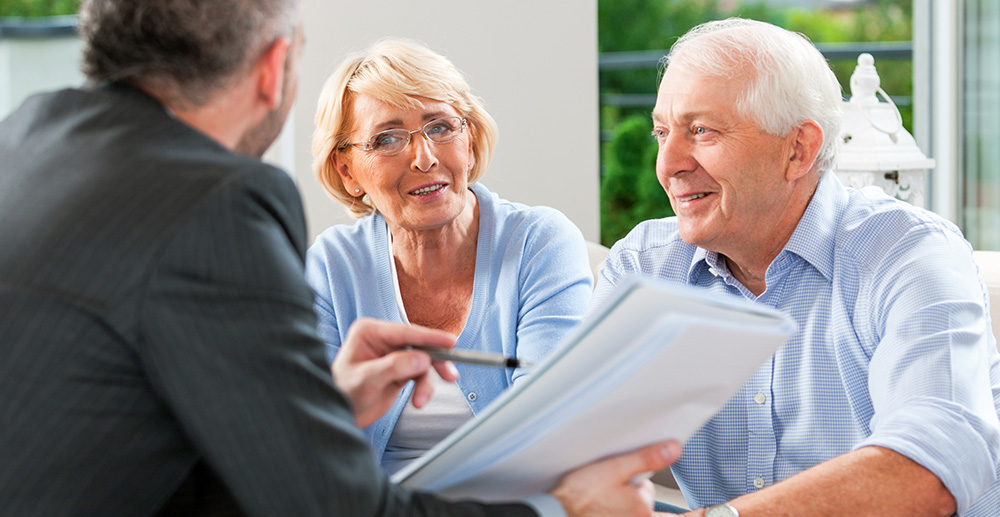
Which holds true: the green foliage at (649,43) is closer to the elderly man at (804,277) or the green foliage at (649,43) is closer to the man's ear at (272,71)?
the elderly man at (804,277)

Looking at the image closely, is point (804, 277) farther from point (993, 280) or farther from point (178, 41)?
point (178, 41)

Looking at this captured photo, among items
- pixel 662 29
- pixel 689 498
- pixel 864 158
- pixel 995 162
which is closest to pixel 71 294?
pixel 689 498

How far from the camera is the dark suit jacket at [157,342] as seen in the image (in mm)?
680

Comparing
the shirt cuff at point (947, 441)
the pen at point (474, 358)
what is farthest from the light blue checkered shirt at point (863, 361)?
the pen at point (474, 358)

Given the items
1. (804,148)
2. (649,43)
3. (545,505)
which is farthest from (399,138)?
(649,43)

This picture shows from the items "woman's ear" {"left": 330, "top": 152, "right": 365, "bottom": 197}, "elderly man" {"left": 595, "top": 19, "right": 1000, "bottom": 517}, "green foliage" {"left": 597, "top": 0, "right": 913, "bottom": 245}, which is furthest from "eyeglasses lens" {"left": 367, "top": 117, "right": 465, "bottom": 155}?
"green foliage" {"left": 597, "top": 0, "right": 913, "bottom": 245}

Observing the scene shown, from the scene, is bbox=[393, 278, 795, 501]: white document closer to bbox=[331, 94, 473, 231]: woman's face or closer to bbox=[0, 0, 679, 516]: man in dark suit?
bbox=[0, 0, 679, 516]: man in dark suit

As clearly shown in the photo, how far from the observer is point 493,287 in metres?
1.90

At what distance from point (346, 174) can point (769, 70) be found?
38.8 inches

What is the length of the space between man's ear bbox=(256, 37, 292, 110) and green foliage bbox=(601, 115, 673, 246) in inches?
289

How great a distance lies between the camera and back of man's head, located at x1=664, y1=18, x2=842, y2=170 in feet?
5.03

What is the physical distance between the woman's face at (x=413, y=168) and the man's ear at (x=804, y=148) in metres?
0.71

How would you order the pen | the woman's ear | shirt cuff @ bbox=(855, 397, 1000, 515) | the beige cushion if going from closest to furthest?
the pen < shirt cuff @ bbox=(855, 397, 1000, 515) < the beige cushion < the woman's ear

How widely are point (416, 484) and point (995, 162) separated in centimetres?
425
